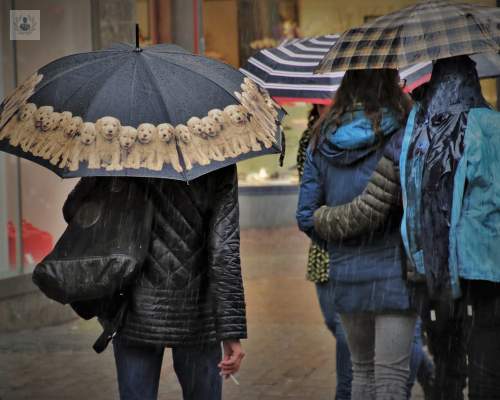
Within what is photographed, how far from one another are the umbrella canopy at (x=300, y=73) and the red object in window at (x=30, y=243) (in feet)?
9.93

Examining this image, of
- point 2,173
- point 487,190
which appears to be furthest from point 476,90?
point 2,173

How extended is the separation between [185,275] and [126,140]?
1.90 feet

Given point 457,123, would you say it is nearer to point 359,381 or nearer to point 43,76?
point 359,381

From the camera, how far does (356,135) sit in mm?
3871

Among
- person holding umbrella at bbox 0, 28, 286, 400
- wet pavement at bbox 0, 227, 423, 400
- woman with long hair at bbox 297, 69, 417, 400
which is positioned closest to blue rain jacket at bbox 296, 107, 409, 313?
woman with long hair at bbox 297, 69, 417, 400

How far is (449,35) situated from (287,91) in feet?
7.02

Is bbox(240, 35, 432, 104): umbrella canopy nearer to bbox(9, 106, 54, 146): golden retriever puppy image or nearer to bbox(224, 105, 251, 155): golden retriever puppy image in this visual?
bbox(224, 105, 251, 155): golden retriever puppy image

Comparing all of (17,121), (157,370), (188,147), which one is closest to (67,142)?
(17,121)

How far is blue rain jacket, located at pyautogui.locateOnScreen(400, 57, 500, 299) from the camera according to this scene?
3357 millimetres

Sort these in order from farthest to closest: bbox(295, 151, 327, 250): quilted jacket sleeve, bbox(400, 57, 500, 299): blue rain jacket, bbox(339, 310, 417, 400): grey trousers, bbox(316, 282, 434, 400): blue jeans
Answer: bbox(316, 282, 434, 400): blue jeans < bbox(295, 151, 327, 250): quilted jacket sleeve < bbox(339, 310, 417, 400): grey trousers < bbox(400, 57, 500, 299): blue rain jacket

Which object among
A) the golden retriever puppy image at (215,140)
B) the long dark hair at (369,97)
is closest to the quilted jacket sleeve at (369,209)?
the long dark hair at (369,97)

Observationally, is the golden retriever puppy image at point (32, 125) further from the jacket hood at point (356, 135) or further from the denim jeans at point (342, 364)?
the denim jeans at point (342, 364)

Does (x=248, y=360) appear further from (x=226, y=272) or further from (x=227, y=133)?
(x=227, y=133)

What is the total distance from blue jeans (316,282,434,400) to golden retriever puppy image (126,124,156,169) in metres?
1.98
